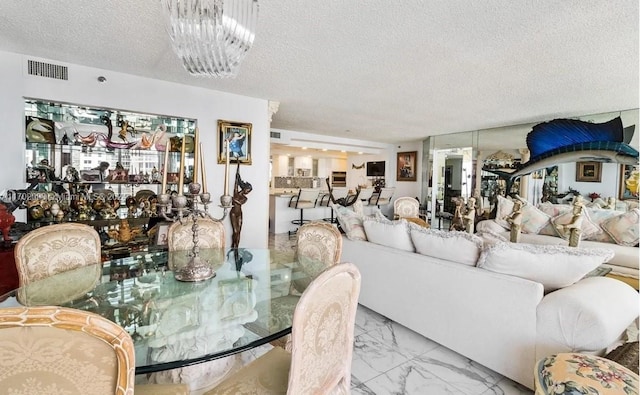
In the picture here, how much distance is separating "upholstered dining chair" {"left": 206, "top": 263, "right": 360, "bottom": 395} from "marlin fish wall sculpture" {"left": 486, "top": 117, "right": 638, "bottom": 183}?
5817 millimetres

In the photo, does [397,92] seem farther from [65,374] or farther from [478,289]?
[65,374]

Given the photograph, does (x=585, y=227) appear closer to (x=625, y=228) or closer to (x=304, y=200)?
(x=625, y=228)

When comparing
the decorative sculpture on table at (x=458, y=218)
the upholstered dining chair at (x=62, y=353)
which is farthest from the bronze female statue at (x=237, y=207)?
the upholstered dining chair at (x=62, y=353)

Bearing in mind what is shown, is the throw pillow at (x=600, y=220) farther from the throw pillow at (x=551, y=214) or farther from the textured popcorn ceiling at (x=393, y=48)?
the textured popcorn ceiling at (x=393, y=48)

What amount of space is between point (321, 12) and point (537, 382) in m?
2.33

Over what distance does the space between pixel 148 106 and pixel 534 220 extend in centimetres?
524

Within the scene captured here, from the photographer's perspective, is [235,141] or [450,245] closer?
[450,245]

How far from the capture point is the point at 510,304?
1789 mm

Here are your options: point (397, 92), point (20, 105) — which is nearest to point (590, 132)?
point (397, 92)

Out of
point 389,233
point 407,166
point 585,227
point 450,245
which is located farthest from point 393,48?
point 407,166

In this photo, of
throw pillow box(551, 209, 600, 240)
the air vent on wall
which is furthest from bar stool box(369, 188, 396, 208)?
the air vent on wall

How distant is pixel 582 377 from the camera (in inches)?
48.4

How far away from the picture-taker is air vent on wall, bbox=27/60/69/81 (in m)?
2.74

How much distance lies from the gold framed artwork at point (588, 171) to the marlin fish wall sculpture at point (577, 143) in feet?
0.27
